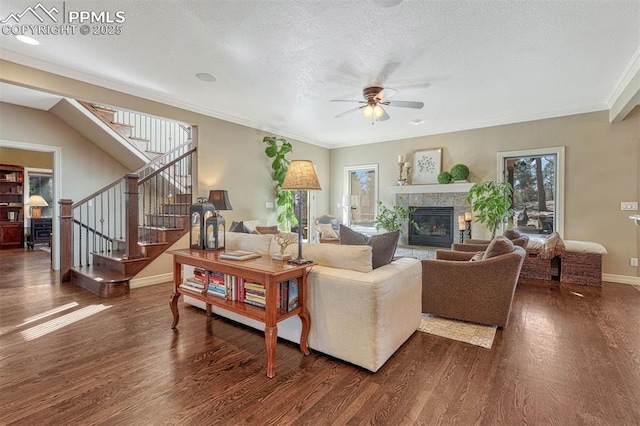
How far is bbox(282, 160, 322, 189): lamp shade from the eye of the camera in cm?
234

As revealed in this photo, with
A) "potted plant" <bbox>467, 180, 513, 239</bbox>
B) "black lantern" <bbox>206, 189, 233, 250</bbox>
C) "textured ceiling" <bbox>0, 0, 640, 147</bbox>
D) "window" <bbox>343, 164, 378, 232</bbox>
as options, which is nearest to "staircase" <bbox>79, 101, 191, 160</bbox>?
"textured ceiling" <bbox>0, 0, 640, 147</bbox>

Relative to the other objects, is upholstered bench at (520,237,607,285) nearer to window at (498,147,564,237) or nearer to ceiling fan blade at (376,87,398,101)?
window at (498,147,564,237)

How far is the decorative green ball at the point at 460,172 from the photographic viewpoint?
5.79 meters

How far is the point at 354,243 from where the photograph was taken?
8.74ft

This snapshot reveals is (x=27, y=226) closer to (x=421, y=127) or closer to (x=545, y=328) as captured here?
(x=421, y=127)

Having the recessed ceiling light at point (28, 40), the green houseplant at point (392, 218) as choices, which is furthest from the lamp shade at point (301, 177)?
the green houseplant at point (392, 218)

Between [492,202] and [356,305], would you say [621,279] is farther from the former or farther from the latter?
[356,305]

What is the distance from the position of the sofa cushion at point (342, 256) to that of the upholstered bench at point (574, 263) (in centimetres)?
396

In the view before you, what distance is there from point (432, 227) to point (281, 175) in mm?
3388

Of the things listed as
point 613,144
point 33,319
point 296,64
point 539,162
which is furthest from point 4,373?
point 613,144

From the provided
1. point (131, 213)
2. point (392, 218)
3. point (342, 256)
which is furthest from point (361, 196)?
point (342, 256)

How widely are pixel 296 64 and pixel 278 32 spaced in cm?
64

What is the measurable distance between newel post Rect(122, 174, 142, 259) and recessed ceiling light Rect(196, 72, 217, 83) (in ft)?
5.42

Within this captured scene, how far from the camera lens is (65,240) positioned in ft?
14.8
